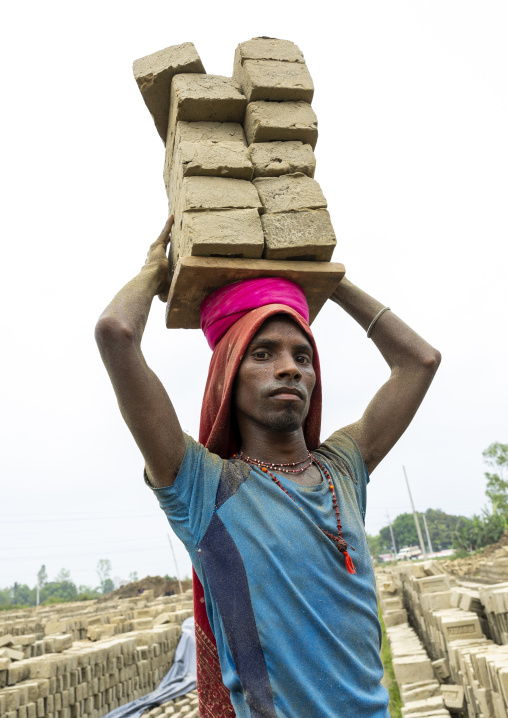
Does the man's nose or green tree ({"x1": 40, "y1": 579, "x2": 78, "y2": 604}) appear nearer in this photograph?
the man's nose

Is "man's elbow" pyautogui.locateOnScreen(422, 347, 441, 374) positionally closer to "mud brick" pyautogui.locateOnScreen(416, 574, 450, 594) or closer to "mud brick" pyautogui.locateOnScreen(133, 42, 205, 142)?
"mud brick" pyautogui.locateOnScreen(133, 42, 205, 142)

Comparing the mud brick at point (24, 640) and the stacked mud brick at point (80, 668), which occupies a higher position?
the mud brick at point (24, 640)

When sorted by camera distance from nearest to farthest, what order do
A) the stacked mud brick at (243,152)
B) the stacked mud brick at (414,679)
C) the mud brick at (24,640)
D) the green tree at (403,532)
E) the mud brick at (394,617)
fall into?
the stacked mud brick at (243,152) → the stacked mud brick at (414,679) → the mud brick at (24,640) → the mud brick at (394,617) → the green tree at (403,532)

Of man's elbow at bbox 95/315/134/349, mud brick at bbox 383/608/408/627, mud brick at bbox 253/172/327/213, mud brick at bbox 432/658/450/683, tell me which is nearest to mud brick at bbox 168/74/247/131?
mud brick at bbox 253/172/327/213

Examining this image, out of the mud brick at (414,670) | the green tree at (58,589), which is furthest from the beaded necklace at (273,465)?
the green tree at (58,589)

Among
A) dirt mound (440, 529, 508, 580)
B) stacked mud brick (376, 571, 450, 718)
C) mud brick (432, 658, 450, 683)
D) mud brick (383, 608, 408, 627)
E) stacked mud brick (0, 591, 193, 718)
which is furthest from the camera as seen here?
dirt mound (440, 529, 508, 580)

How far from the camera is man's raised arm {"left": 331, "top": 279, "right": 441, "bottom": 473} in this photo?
2449mm

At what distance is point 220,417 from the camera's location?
2.19 meters

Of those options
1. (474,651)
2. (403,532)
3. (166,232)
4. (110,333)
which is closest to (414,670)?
(474,651)

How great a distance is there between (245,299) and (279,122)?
91 cm

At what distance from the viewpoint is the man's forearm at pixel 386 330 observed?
8.33 feet

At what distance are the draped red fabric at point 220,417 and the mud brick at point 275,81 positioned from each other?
1085 millimetres

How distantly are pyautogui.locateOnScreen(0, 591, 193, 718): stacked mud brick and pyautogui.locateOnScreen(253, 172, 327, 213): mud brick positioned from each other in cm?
721

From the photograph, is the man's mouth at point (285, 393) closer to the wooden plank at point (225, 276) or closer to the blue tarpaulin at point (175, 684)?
the wooden plank at point (225, 276)
